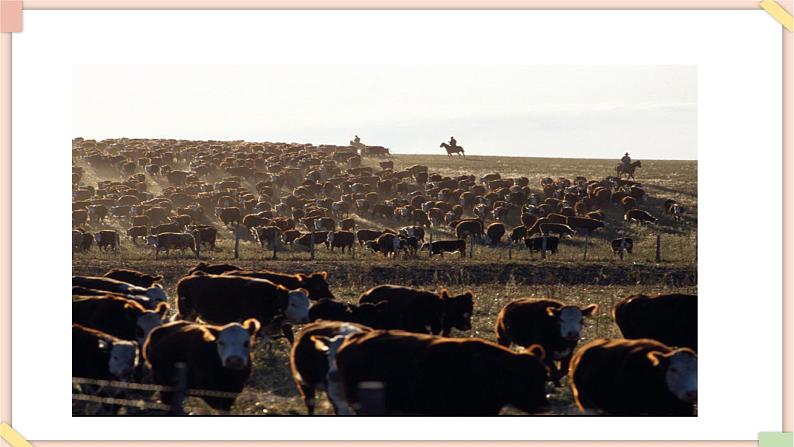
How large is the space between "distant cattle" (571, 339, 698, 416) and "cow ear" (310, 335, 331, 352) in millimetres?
3093

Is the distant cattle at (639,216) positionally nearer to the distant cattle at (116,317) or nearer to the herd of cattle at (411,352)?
the herd of cattle at (411,352)

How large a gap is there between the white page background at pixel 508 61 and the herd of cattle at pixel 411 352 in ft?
1.30

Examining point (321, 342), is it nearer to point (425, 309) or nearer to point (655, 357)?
point (655, 357)

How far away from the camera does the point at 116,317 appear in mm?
15141

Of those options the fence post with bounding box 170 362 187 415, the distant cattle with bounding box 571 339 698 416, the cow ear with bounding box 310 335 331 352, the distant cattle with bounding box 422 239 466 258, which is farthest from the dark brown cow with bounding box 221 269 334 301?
the distant cattle with bounding box 422 239 466 258

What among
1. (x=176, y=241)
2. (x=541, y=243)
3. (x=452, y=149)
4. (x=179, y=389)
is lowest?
(x=179, y=389)

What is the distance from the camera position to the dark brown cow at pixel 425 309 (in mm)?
16719

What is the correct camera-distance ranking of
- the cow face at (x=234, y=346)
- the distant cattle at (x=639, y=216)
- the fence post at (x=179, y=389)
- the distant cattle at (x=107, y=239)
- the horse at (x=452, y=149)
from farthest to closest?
the horse at (x=452, y=149) → the distant cattle at (x=639, y=216) → the distant cattle at (x=107, y=239) → the cow face at (x=234, y=346) → the fence post at (x=179, y=389)

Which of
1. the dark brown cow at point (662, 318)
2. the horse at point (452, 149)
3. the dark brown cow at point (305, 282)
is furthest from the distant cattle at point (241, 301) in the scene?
the horse at point (452, 149)
